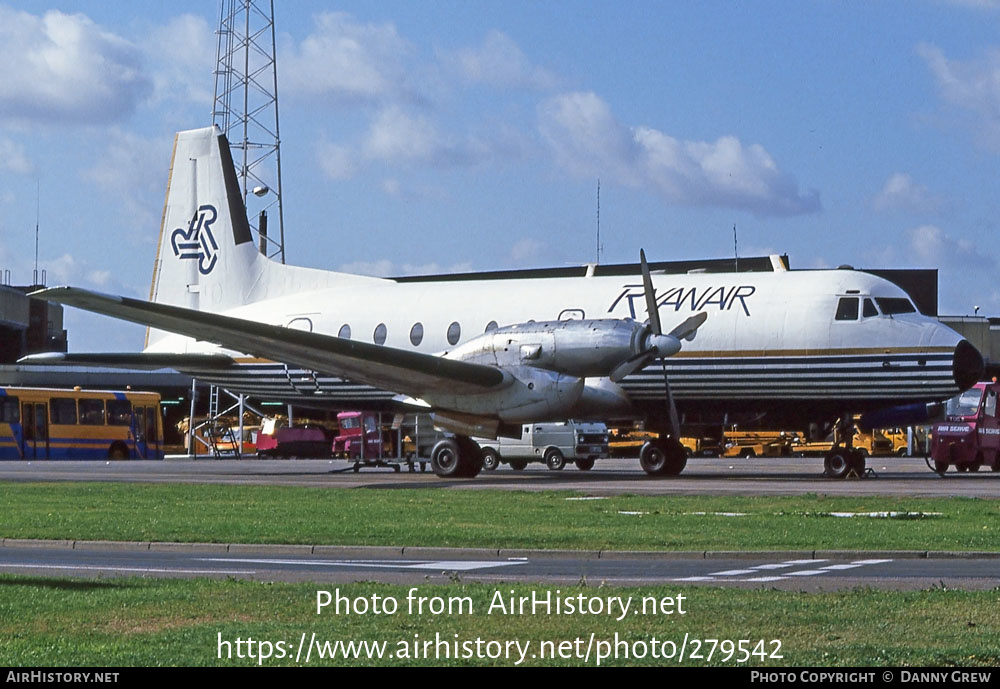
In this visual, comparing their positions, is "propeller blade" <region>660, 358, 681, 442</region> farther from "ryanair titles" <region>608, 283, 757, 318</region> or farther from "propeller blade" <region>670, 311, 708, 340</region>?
"ryanair titles" <region>608, 283, 757, 318</region>

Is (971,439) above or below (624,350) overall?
below

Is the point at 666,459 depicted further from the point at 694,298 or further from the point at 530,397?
the point at 530,397

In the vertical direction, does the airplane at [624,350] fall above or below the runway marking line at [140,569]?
above

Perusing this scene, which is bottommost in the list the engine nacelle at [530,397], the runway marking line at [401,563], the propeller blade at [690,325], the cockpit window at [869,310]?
the runway marking line at [401,563]

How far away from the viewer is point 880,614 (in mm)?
10602

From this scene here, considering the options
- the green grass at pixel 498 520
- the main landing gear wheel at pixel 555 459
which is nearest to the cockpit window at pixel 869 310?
the green grass at pixel 498 520

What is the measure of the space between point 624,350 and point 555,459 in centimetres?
1514

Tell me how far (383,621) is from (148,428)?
51.7 metres

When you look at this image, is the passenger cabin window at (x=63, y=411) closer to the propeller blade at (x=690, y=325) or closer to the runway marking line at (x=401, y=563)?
the propeller blade at (x=690, y=325)

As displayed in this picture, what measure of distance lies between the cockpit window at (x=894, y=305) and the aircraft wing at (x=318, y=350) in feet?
28.1

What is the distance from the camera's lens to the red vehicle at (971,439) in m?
39.0

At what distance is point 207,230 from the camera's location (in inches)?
1515

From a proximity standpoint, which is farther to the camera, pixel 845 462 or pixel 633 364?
pixel 845 462

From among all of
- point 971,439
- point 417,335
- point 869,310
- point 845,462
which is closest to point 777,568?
point 869,310
